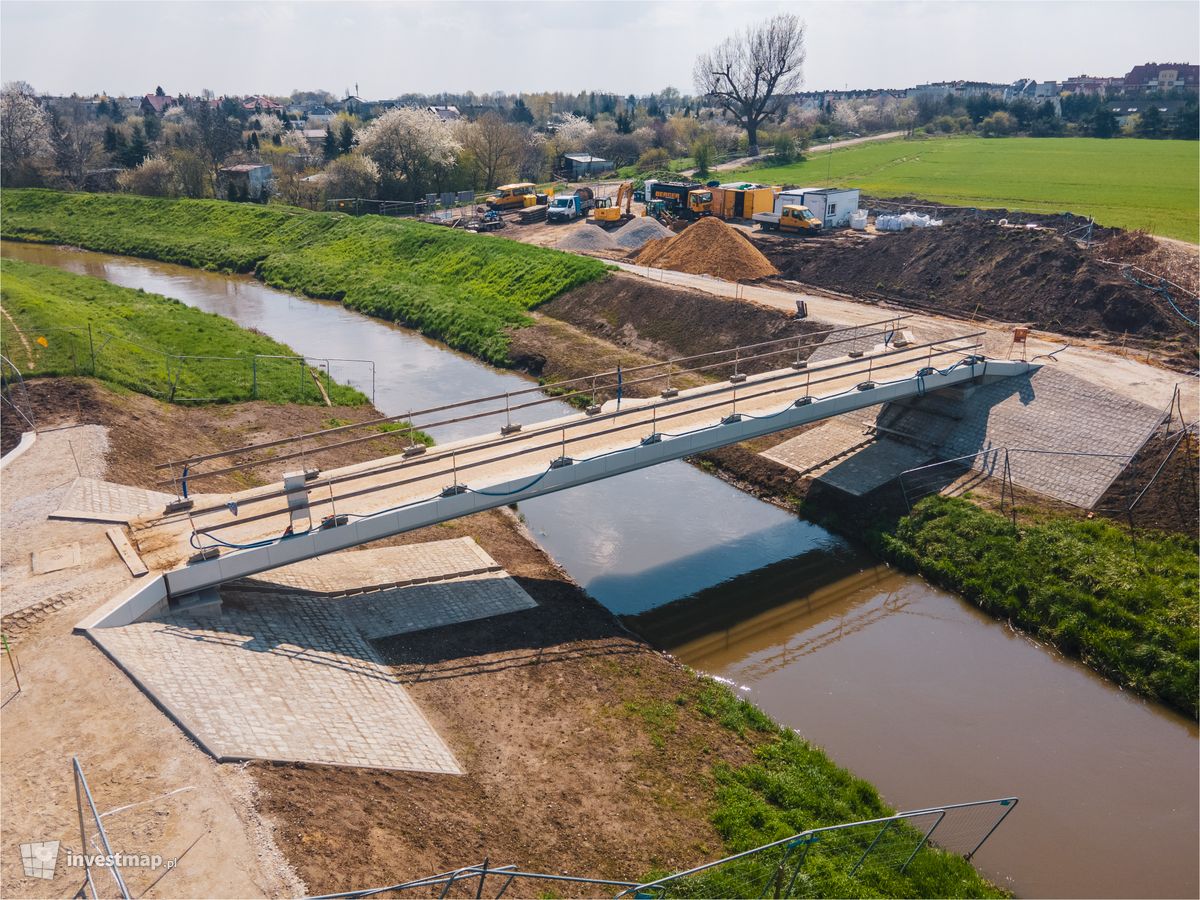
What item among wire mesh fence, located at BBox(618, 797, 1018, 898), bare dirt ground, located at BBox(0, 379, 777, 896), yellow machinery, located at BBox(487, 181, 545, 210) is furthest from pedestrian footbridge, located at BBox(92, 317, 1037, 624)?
yellow machinery, located at BBox(487, 181, 545, 210)

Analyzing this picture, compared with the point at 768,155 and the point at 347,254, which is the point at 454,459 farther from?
the point at 768,155

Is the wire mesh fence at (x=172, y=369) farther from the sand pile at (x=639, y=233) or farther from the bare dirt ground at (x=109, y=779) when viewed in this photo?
the sand pile at (x=639, y=233)

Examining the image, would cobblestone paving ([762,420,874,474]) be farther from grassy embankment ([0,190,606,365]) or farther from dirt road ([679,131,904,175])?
dirt road ([679,131,904,175])

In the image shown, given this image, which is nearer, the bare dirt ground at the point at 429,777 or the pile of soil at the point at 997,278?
the bare dirt ground at the point at 429,777

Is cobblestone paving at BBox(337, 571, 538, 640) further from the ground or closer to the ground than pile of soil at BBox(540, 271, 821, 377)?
closer to the ground

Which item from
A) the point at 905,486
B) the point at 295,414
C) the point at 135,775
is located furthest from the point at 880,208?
the point at 135,775

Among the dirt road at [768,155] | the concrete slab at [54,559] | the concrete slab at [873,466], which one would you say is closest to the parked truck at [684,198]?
the dirt road at [768,155]
